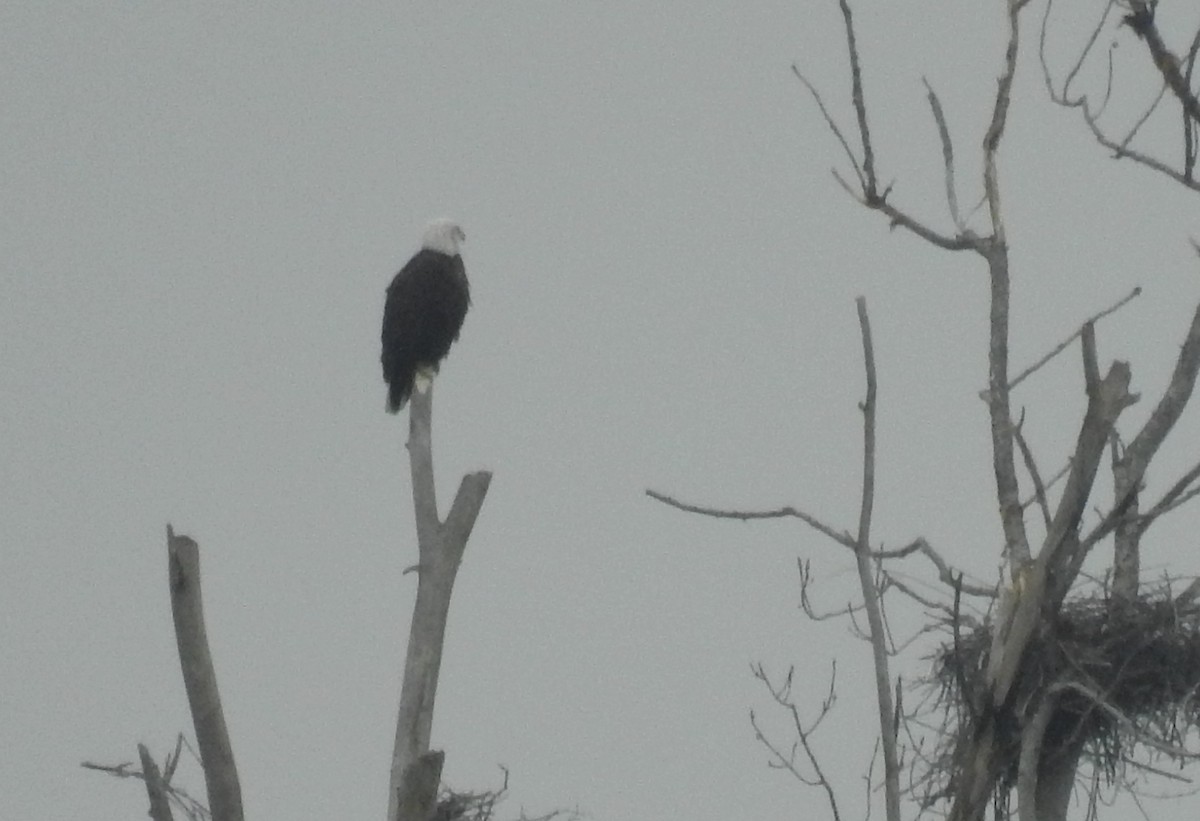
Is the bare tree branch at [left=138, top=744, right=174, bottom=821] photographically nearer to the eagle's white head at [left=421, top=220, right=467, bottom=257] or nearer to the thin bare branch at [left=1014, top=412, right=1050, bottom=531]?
the thin bare branch at [left=1014, top=412, right=1050, bottom=531]

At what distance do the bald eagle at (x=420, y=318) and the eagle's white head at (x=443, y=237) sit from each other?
0.11 meters

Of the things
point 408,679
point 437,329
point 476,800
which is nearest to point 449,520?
point 408,679

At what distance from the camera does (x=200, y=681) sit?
10.1 ft

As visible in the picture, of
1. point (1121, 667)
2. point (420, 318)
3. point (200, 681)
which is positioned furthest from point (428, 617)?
point (420, 318)

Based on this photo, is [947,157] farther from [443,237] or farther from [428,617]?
[443,237]

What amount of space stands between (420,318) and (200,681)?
7.09 metres

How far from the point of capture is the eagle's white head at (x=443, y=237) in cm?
1070

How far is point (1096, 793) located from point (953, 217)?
1.91m

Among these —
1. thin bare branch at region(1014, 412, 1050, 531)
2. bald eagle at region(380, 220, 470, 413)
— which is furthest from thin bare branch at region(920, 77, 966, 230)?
bald eagle at region(380, 220, 470, 413)

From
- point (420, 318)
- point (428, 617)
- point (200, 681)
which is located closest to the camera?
point (200, 681)

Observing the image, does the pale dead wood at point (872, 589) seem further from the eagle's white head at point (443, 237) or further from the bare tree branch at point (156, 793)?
the eagle's white head at point (443, 237)

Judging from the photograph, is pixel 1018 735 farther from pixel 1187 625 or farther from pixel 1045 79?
pixel 1187 625

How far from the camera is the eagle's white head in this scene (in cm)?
1070

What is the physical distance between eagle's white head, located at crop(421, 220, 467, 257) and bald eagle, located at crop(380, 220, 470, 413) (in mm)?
111
